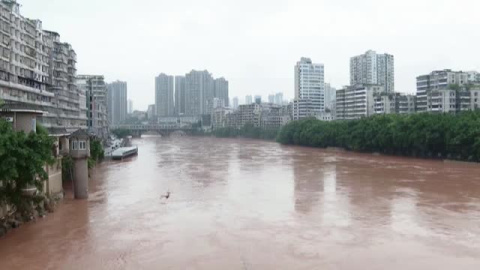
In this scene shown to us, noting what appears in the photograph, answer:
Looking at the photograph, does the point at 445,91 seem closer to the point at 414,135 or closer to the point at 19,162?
the point at 414,135

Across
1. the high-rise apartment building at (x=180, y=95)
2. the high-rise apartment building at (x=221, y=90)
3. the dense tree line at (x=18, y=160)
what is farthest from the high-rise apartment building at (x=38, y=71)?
the high-rise apartment building at (x=221, y=90)

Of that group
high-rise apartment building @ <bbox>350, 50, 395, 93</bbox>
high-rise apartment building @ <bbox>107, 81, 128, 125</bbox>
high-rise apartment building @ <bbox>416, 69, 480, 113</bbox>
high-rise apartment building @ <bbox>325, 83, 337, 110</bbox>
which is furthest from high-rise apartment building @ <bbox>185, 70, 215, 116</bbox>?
high-rise apartment building @ <bbox>416, 69, 480, 113</bbox>

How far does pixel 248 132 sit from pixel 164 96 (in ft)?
210

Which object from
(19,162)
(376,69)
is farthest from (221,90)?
(19,162)

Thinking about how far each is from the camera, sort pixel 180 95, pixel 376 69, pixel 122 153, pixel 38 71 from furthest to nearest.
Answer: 1. pixel 180 95
2. pixel 376 69
3. pixel 122 153
4. pixel 38 71

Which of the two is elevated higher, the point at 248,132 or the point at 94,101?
the point at 94,101

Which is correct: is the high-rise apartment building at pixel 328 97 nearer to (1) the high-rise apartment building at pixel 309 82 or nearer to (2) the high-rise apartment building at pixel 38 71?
(1) the high-rise apartment building at pixel 309 82

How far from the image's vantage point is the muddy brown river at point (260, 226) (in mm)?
10406

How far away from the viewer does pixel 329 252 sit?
10.9m

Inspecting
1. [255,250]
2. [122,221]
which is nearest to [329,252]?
[255,250]

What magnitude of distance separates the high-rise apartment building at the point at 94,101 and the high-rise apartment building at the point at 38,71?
25.1 ft

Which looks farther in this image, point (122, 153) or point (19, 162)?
point (122, 153)

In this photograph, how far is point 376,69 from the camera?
80.4 meters

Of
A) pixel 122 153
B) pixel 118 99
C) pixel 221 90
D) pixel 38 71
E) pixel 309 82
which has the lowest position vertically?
pixel 122 153
